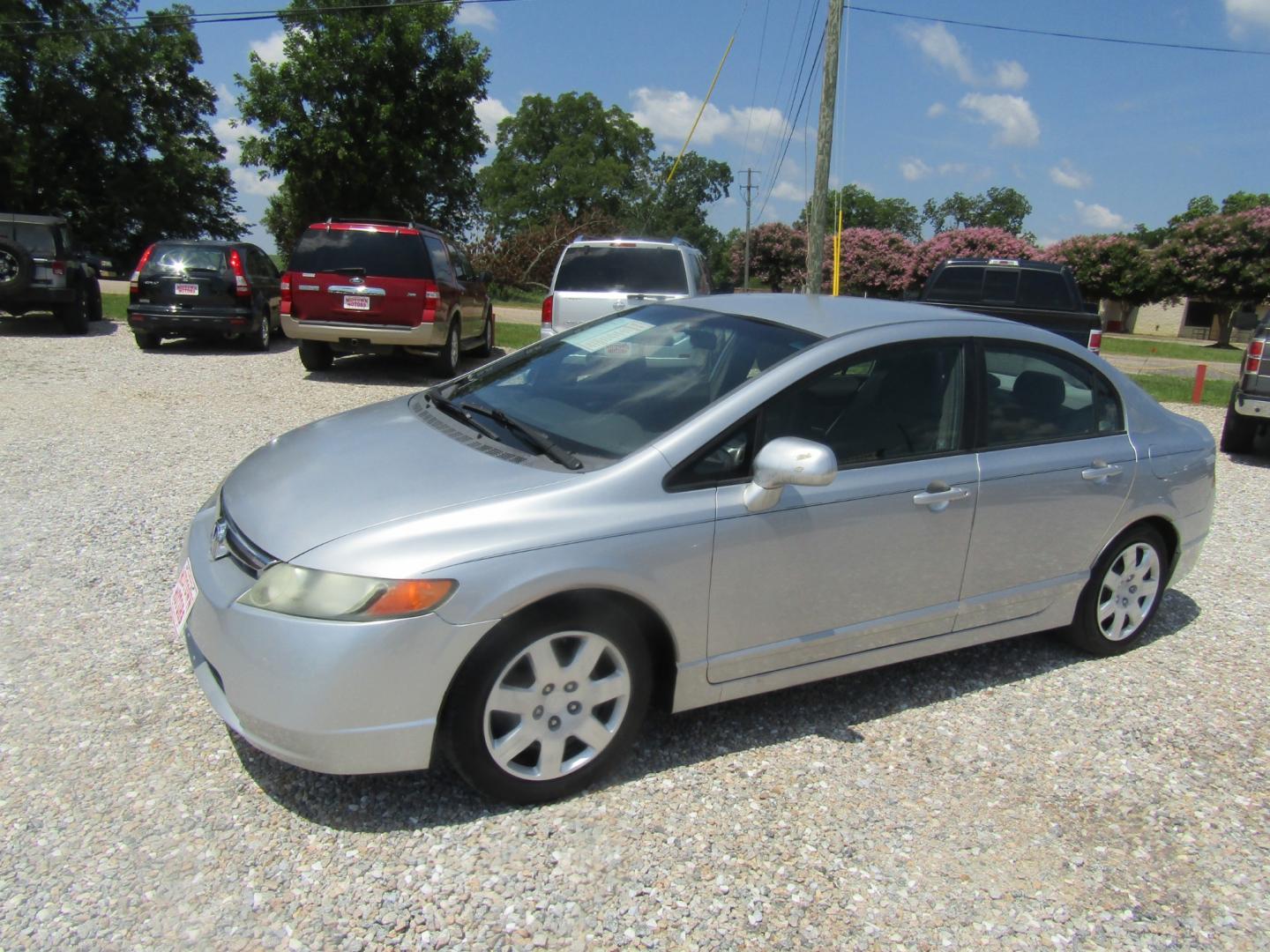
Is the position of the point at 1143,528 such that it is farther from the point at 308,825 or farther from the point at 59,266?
the point at 59,266

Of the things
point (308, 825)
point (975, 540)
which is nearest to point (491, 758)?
point (308, 825)

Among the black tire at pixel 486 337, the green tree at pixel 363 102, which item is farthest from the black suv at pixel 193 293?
the green tree at pixel 363 102

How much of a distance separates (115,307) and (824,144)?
43.6ft

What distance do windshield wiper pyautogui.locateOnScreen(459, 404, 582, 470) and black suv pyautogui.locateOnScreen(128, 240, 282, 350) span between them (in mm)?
10713

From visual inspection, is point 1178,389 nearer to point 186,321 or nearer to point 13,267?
point 186,321

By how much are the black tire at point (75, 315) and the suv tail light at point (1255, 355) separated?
49.5 ft

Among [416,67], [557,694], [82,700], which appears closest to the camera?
[557,694]

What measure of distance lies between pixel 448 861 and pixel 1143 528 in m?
3.34

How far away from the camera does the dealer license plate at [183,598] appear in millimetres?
2992

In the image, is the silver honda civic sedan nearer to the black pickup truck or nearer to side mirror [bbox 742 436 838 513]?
side mirror [bbox 742 436 838 513]

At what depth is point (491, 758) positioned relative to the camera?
2814 millimetres

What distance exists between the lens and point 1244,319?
40.0 metres

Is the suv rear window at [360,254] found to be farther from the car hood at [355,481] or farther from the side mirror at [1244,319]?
the side mirror at [1244,319]

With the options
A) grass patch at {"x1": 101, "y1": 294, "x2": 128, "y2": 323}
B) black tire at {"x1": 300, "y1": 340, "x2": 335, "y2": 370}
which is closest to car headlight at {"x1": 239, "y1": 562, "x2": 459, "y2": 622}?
black tire at {"x1": 300, "y1": 340, "x2": 335, "y2": 370}
